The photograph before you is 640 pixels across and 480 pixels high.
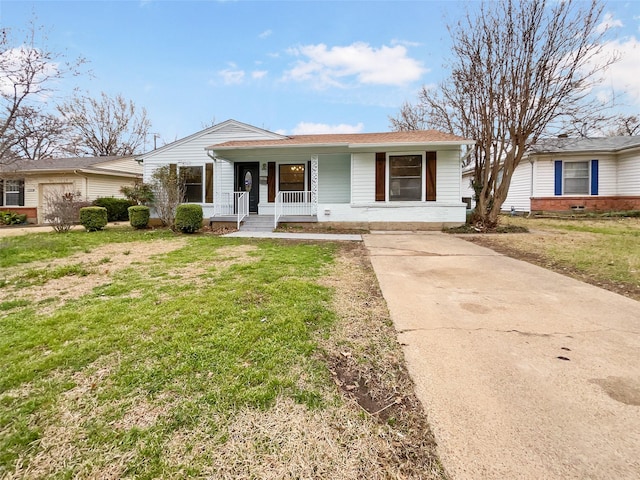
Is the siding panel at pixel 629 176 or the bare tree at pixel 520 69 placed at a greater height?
the bare tree at pixel 520 69

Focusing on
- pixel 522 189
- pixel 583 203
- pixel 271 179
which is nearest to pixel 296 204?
pixel 271 179

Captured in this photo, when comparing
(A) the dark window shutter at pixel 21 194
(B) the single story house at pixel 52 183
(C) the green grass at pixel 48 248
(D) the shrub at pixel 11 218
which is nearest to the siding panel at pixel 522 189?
(C) the green grass at pixel 48 248

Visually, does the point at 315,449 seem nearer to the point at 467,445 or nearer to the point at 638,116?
the point at 467,445

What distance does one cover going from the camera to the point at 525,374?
2.05 m

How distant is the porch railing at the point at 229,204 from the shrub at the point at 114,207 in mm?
7338

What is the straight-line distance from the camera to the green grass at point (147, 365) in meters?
1.51

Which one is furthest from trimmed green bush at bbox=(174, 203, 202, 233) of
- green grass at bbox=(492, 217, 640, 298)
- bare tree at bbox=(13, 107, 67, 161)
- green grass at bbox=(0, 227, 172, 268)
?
green grass at bbox=(492, 217, 640, 298)

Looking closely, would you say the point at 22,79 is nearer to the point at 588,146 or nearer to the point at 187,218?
the point at 187,218

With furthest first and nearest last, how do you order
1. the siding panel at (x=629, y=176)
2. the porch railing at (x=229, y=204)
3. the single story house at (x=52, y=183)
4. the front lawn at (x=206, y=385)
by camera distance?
the single story house at (x=52, y=183) < the siding panel at (x=629, y=176) < the porch railing at (x=229, y=204) < the front lawn at (x=206, y=385)

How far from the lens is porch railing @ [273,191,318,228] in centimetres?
1176

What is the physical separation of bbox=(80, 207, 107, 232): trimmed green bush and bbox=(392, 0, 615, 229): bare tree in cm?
1339

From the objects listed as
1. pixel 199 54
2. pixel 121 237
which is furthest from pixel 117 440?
pixel 199 54

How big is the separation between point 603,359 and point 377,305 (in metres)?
1.82

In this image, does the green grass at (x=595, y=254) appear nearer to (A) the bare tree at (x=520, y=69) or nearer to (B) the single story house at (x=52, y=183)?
(A) the bare tree at (x=520, y=69)
